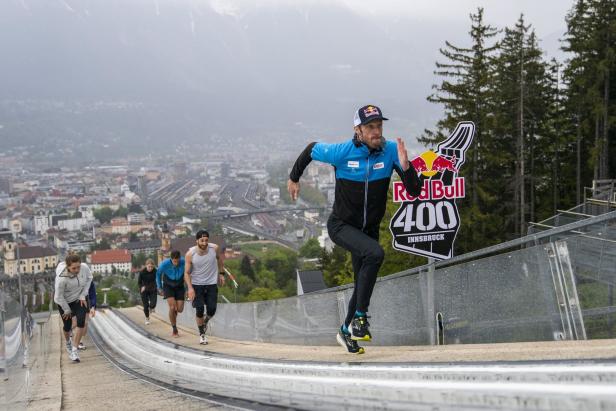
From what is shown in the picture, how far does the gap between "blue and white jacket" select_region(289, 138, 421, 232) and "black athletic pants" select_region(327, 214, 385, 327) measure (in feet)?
0.27

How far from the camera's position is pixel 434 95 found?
45.1 metres

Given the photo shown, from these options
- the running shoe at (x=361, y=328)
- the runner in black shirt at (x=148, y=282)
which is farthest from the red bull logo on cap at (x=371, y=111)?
the runner in black shirt at (x=148, y=282)

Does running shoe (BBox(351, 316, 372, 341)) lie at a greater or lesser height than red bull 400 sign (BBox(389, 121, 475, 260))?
lesser

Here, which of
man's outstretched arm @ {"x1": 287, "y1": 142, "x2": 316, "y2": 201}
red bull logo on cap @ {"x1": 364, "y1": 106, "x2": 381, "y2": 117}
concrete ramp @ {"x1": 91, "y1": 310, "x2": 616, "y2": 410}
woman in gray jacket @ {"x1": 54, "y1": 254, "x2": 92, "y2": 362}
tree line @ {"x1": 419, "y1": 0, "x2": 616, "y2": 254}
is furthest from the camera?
tree line @ {"x1": 419, "y1": 0, "x2": 616, "y2": 254}

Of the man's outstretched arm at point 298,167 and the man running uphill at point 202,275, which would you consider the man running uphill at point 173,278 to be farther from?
the man's outstretched arm at point 298,167

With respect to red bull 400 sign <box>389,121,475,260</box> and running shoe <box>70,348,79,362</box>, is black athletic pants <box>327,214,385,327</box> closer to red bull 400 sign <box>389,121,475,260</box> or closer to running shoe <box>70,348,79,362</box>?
red bull 400 sign <box>389,121,475,260</box>

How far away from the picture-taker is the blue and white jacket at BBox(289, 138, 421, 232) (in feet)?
21.3

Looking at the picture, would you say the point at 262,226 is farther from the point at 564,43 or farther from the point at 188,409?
the point at 188,409

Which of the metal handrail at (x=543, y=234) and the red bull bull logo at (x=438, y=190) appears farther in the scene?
the red bull bull logo at (x=438, y=190)

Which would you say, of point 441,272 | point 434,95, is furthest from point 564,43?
point 441,272

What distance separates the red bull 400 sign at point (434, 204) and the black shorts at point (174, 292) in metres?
6.38

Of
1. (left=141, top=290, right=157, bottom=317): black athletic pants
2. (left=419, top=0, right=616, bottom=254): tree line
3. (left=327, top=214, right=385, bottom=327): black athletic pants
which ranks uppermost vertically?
(left=419, top=0, right=616, bottom=254): tree line

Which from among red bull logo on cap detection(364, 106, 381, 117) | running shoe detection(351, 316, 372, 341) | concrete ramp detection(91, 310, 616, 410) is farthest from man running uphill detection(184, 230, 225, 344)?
red bull logo on cap detection(364, 106, 381, 117)

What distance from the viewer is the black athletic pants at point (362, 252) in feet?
21.1
